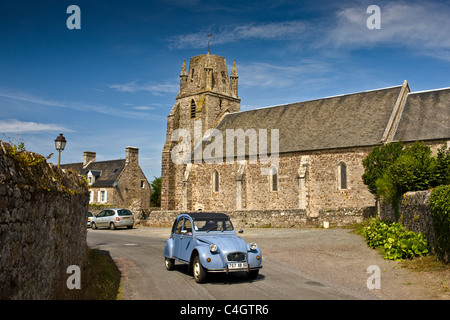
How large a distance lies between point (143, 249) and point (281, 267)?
22.2 ft

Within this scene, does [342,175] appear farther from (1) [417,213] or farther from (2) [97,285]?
(2) [97,285]

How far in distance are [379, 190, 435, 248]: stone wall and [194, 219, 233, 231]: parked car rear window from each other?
5711mm

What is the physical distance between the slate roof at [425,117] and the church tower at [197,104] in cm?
1958

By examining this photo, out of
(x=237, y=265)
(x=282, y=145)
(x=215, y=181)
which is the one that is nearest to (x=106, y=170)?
(x=215, y=181)

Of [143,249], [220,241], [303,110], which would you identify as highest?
[303,110]

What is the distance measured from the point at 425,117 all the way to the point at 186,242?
24014 millimetres

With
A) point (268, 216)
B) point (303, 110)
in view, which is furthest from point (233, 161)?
point (268, 216)

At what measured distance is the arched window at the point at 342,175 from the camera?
30047mm

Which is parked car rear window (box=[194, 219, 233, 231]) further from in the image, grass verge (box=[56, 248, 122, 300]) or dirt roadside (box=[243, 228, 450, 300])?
dirt roadside (box=[243, 228, 450, 300])

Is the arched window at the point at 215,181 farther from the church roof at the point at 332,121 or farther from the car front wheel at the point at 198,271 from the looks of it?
the car front wheel at the point at 198,271

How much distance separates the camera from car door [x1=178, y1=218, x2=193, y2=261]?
33.9 feet

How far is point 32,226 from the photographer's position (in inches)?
214
